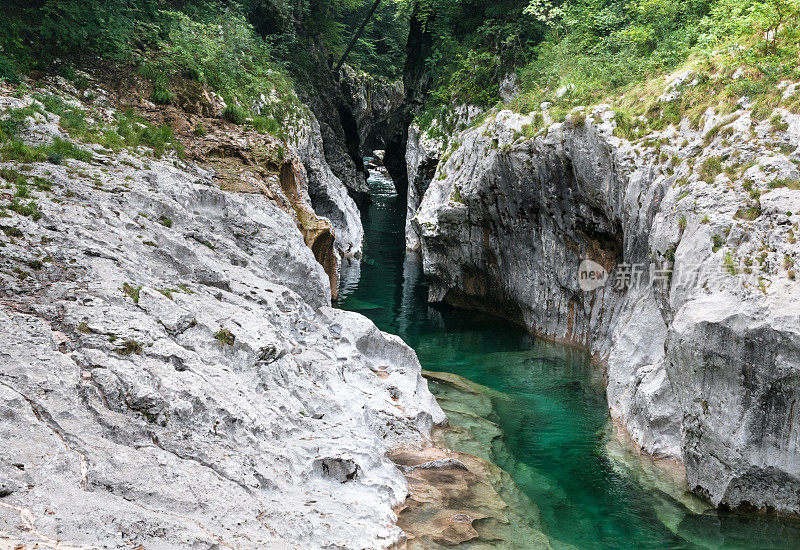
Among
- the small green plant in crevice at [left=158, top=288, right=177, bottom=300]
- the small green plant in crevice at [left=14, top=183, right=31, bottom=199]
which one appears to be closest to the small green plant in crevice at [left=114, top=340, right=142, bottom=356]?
the small green plant in crevice at [left=158, top=288, right=177, bottom=300]

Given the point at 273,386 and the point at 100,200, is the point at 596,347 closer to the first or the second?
the point at 273,386

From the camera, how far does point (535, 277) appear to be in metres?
21.6

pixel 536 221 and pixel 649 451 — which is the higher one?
pixel 536 221

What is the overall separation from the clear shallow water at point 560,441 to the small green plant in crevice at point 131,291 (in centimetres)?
787

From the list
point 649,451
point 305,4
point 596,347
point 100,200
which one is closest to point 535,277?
point 596,347

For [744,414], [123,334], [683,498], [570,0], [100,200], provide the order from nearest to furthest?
[123,334] < [744,414] < [683,498] < [100,200] < [570,0]

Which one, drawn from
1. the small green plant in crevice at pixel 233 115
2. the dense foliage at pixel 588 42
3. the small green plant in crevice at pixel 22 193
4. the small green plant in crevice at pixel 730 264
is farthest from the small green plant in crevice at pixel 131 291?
the dense foliage at pixel 588 42

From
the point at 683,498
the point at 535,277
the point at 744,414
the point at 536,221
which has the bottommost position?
the point at 683,498

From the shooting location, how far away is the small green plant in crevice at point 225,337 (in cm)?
1007

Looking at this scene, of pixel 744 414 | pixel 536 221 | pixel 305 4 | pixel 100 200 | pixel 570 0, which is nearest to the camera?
pixel 744 414

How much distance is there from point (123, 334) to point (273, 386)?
9.20 feet

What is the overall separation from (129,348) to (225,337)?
203 cm

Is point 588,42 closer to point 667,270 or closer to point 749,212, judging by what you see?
point 667,270

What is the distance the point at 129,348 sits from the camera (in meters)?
8.32
